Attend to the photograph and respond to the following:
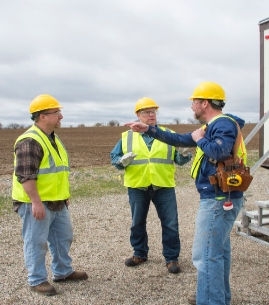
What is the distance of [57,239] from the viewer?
16.7 ft

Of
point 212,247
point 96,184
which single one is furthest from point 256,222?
point 96,184

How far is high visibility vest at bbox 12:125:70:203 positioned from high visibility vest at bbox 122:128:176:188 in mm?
995

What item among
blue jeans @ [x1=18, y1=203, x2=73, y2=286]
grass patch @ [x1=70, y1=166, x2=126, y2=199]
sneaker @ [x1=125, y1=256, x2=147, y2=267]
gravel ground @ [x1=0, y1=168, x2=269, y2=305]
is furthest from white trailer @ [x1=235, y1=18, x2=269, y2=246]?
grass patch @ [x1=70, y1=166, x2=126, y2=199]

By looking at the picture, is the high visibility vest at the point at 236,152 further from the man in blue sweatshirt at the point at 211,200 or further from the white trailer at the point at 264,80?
the white trailer at the point at 264,80

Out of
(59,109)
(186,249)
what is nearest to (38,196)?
(59,109)

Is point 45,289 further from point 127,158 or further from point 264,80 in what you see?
point 264,80

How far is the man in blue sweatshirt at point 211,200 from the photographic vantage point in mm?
3660

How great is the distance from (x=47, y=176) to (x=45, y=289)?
3.86ft

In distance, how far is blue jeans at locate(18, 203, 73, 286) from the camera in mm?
4676

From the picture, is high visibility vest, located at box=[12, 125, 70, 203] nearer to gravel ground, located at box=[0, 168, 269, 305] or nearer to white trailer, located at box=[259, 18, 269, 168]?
gravel ground, located at box=[0, 168, 269, 305]

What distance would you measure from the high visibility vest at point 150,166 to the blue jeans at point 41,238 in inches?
38.4

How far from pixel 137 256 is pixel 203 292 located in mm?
2076

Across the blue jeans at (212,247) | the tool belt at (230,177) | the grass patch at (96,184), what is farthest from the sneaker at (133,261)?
the grass patch at (96,184)

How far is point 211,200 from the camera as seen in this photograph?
12.2ft
